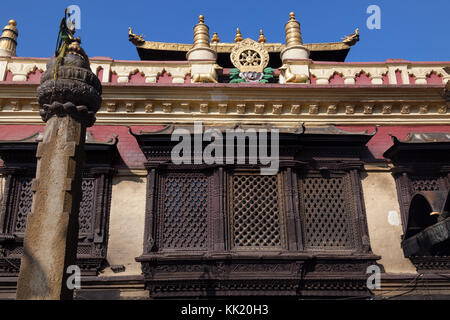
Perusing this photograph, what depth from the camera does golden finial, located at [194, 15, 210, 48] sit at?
1266cm

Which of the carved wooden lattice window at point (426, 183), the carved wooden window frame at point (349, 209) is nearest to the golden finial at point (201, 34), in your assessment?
the carved wooden window frame at point (349, 209)

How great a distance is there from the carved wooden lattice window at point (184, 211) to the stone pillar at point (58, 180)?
14.2 feet

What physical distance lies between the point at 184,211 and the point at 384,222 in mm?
5006

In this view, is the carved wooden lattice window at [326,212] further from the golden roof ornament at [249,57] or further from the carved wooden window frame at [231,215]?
the golden roof ornament at [249,57]

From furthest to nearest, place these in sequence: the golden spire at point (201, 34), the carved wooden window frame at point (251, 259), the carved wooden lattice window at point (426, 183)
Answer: the golden spire at point (201, 34) → the carved wooden lattice window at point (426, 183) → the carved wooden window frame at point (251, 259)

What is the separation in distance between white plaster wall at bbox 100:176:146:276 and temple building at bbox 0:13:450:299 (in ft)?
0.08

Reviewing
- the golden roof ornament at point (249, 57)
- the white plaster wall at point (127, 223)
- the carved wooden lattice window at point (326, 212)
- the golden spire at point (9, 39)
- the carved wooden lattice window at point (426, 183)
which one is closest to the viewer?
the white plaster wall at point (127, 223)

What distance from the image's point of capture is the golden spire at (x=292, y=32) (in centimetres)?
1283

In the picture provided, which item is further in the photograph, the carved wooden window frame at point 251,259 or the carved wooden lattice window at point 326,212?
the carved wooden lattice window at point 326,212

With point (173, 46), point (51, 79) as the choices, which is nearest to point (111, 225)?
point (51, 79)

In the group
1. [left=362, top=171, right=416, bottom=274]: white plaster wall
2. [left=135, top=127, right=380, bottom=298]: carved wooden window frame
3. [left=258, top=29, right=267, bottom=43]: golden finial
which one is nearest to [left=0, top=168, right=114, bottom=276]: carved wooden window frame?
[left=135, top=127, right=380, bottom=298]: carved wooden window frame

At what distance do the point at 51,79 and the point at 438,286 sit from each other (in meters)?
9.41

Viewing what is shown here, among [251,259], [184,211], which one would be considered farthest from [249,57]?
[251,259]

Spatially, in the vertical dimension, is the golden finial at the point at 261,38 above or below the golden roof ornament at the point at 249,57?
above
